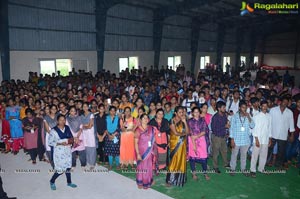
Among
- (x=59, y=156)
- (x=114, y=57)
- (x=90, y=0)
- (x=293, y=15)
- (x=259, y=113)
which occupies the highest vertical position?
(x=293, y=15)

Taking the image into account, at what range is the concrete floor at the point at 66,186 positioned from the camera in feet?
14.8

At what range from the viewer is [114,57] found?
16281 mm

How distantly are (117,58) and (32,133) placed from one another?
11.2m

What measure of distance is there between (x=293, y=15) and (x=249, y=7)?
7.51 metres

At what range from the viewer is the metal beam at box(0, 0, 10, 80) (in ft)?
36.2

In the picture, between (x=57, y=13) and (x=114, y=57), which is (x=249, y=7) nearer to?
(x=114, y=57)

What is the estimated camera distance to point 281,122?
17.4 ft

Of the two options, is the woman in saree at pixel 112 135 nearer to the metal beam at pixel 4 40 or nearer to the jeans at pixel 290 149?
the jeans at pixel 290 149

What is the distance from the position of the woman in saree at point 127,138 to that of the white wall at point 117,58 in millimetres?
11012

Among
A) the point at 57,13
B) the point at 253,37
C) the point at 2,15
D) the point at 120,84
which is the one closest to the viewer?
the point at 120,84

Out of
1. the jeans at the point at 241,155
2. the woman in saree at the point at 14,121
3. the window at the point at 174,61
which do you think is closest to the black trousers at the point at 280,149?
the jeans at the point at 241,155

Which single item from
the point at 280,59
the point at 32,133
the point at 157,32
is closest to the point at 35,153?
the point at 32,133

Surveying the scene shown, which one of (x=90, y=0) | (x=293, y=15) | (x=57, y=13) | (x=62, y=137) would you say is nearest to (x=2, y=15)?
(x=57, y=13)

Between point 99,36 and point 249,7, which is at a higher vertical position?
point 249,7
